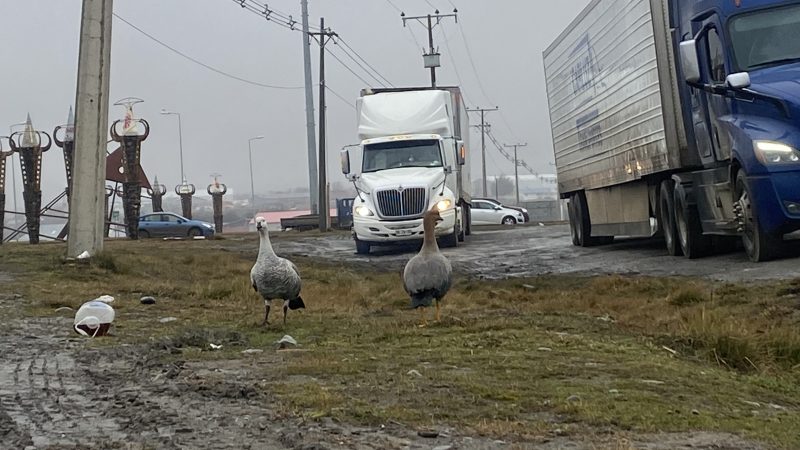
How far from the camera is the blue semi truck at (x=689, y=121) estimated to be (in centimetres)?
1416

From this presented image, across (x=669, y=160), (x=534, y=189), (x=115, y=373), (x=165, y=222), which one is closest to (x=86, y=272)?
(x=669, y=160)

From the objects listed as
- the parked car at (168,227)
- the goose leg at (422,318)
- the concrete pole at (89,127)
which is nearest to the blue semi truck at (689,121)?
the goose leg at (422,318)

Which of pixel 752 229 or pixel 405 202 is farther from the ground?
pixel 405 202

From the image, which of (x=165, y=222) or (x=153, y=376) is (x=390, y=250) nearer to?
(x=153, y=376)

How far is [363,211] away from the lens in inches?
1037

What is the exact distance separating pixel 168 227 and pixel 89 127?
112ft

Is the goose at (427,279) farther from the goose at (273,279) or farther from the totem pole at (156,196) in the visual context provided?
the totem pole at (156,196)

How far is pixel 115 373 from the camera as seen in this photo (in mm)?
7875

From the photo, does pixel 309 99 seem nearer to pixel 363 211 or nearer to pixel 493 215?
pixel 493 215

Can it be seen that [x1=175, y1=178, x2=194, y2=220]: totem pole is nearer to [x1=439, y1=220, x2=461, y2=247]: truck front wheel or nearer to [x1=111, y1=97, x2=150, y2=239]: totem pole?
[x1=111, y1=97, x2=150, y2=239]: totem pole

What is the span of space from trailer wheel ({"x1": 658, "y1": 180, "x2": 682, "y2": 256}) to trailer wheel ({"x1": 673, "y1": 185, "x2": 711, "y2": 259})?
0.71 ft

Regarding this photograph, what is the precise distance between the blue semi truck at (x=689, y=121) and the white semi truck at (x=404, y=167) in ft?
11.5

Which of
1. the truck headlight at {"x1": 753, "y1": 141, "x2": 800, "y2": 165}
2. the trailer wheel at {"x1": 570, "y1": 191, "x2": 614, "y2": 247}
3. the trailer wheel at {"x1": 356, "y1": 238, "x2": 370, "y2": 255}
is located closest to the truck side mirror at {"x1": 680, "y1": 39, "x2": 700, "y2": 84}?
the truck headlight at {"x1": 753, "y1": 141, "x2": 800, "y2": 165}

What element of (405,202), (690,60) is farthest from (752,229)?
(405,202)
